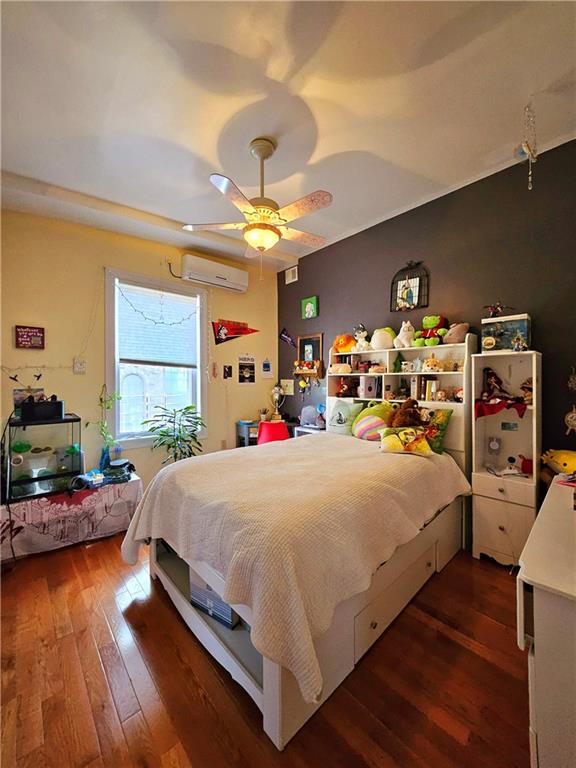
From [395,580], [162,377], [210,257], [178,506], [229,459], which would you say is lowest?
[395,580]

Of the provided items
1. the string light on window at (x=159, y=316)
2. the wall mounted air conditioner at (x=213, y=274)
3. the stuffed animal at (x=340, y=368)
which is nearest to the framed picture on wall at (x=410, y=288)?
the stuffed animal at (x=340, y=368)

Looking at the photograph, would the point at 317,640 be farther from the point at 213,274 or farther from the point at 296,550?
the point at 213,274

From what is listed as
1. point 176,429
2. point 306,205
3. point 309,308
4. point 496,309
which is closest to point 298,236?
point 306,205

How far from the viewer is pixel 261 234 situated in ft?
6.33

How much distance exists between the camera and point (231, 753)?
3.62 feet

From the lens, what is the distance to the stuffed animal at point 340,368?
325cm

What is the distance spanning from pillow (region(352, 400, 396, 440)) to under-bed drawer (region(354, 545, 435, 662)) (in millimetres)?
944

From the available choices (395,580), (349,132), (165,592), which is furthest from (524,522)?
(349,132)

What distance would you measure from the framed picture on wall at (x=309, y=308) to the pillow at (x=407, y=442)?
2062mm

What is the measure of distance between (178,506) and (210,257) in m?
3.08

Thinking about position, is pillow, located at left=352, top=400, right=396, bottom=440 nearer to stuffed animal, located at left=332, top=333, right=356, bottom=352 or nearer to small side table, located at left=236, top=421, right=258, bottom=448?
stuffed animal, located at left=332, top=333, right=356, bottom=352

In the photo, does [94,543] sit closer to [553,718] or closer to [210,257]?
[553,718]

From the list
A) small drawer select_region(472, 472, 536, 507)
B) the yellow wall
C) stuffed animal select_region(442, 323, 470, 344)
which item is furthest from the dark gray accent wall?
the yellow wall

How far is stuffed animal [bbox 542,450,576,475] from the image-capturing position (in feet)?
6.42
